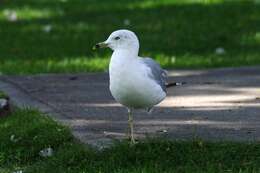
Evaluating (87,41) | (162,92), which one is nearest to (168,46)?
(87,41)

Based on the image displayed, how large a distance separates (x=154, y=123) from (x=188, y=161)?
1.21m

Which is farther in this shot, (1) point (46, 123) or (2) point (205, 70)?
(2) point (205, 70)

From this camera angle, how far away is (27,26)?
14.0 meters

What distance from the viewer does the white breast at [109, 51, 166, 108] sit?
19.7ft

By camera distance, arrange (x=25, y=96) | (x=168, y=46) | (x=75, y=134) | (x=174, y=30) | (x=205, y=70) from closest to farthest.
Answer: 1. (x=75, y=134)
2. (x=25, y=96)
3. (x=205, y=70)
4. (x=168, y=46)
5. (x=174, y=30)

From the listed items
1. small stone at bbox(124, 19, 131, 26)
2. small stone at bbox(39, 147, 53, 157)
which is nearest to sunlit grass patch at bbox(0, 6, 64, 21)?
small stone at bbox(124, 19, 131, 26)

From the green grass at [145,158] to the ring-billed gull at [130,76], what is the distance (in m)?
0.19

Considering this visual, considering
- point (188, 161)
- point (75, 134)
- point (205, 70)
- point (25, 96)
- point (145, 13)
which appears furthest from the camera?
point (145, 13)

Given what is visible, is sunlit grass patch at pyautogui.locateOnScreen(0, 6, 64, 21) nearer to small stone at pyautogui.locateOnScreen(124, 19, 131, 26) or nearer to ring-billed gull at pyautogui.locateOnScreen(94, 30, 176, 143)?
small stone at pyautogui.locateOnScreen(124, 19, 131, 26)

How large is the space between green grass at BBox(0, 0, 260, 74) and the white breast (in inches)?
171

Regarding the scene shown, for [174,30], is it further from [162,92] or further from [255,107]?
[162,92]

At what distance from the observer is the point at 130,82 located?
6000mm

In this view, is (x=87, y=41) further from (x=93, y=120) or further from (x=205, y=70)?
(x=93, y=120)

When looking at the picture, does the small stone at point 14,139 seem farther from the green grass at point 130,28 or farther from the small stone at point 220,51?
the small stone at point 220,51
